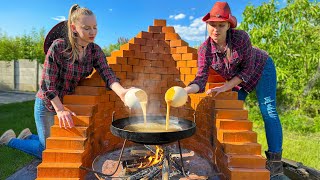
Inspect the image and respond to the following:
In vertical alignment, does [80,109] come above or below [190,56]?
below

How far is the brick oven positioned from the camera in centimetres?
239

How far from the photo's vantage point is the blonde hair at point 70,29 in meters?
2.47

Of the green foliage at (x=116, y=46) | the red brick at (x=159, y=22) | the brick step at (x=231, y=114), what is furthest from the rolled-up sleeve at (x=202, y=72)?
the green foliage at (x=116, y=46)

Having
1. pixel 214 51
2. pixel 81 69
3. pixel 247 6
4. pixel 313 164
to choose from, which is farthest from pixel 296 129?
pixel 81 69

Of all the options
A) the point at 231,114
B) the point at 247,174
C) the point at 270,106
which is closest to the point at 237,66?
the point at 231,114

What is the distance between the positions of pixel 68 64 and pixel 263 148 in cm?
362

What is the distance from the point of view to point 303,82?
7156mm

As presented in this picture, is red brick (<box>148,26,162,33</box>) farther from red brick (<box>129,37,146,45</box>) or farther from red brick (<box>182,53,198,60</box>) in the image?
red brick (<box>182,53,198,60</box>)

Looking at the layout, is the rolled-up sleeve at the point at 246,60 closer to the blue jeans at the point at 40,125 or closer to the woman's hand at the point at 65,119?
the woman's hand at the point at 65,119

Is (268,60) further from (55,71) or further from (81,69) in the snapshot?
(55,71)

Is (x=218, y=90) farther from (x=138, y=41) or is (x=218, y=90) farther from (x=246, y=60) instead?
(x=138, y=41)

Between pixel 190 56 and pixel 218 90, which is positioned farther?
pixel 190 56

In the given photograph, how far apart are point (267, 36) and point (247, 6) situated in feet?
3.21

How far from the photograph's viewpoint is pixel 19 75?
1627 centimetres
